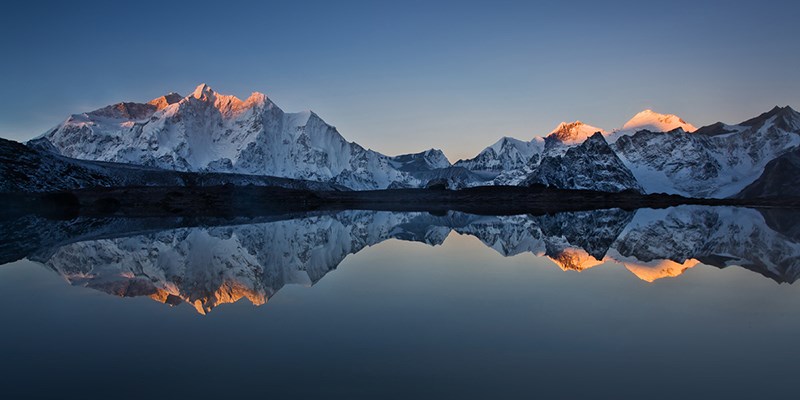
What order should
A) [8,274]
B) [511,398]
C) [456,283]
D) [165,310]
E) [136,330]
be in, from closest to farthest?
1. [511,398]
2. [136,330]
3. [165,310]
4. [456,283]
5. [8,274]

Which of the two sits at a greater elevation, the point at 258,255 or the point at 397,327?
the point at 258,255

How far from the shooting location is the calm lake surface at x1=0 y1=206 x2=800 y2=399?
11070mm

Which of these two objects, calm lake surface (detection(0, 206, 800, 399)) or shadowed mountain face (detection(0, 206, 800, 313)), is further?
shadowed mountain face (detection(0, 206, 800, 313))

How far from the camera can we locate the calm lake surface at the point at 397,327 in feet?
36.3

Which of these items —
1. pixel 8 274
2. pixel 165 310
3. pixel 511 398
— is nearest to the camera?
pixel 511 398

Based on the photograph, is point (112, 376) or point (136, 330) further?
point (136, 330)

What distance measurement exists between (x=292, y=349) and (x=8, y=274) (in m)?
20.3

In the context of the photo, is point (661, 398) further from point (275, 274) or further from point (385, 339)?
point (275, 274)

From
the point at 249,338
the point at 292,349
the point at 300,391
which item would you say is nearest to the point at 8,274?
the point at 249,338

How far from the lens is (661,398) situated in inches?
403

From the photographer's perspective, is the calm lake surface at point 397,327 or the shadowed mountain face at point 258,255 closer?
the calm lake surface at point 397,327

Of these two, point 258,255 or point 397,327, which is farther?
point 258,255

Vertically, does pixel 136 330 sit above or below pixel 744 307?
above

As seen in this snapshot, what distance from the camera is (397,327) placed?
15359 millimetres
